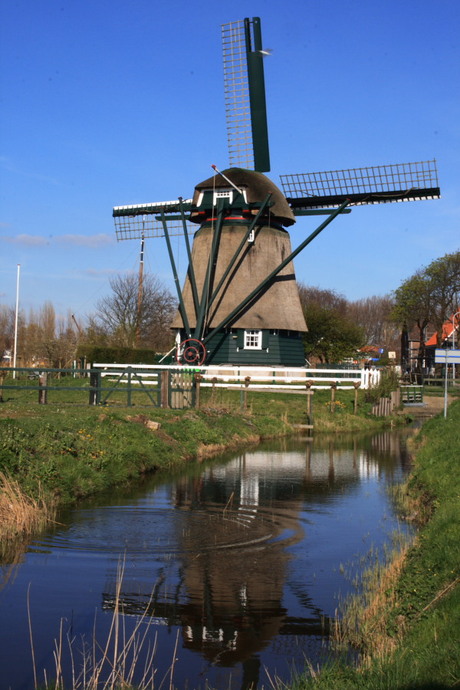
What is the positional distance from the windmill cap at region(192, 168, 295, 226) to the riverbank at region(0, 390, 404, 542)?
448 inches

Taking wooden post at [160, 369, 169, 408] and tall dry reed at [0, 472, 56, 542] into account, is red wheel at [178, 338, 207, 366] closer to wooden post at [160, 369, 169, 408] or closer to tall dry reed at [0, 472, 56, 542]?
wooden post at [160, 369, 169, 408]

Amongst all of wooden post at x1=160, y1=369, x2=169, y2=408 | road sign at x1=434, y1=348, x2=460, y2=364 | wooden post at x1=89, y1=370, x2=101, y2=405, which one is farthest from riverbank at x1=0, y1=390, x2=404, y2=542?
road sign at x1=434, y1=348, x2=460, y2=364

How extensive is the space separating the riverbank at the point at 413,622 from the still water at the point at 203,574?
0.48 metres

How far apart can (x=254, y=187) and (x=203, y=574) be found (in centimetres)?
3045

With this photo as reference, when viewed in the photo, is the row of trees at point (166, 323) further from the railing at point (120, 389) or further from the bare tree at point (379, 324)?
the bare tree at point (379, 324)

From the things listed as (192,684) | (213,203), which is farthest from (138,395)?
(192,684)

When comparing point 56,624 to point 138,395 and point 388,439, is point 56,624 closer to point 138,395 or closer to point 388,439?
point 388,439

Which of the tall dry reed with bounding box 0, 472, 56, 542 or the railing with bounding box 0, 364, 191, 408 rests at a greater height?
the railing with bounding box 0, 364, 191, 408

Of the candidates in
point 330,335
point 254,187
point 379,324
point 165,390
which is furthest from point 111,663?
point 379,324

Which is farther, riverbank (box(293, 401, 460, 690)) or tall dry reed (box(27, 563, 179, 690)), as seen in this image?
tall dry reed (box(27, 563, 179, 690))

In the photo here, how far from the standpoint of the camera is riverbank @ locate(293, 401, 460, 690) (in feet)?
18.1

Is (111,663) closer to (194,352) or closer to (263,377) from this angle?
(263,377)

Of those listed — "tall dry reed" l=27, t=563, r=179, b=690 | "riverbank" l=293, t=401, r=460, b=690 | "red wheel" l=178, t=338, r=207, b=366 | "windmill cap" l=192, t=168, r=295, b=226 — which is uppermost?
"windmill cap" l=192, t=168, r=295, b=226

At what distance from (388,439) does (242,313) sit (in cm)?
1282
